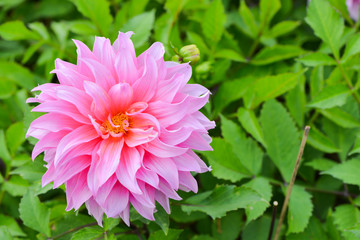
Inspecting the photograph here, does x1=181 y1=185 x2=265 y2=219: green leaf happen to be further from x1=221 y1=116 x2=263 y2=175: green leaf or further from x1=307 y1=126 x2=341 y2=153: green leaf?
x1=307 y1=126 x2=341 y2=153: green leaf

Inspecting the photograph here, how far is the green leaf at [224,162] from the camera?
117cm

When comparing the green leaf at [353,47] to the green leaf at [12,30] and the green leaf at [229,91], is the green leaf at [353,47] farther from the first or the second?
the green leaf at [12,30]

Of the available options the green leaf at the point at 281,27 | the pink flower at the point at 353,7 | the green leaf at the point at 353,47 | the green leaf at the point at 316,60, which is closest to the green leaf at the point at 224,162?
the green leaf at the point at 316,60

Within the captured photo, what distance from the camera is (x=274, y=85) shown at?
49.4 inches

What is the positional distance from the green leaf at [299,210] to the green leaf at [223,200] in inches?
6.4

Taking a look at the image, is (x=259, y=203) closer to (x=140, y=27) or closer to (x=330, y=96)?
(x=330, y=96)

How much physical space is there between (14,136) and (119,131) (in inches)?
22.9

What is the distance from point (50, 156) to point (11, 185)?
0.48 meters

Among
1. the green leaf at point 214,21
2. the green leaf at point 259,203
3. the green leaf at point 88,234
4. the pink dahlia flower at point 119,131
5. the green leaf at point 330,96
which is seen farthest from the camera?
the green leaf at point 214,21

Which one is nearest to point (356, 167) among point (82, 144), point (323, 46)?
point (323, 46)

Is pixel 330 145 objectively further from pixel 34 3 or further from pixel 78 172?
pixel 34 3

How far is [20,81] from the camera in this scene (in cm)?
154

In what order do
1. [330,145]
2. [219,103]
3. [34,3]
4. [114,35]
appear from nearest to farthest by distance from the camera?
[114,35] → [330,145] → [219,103] → [34,3]

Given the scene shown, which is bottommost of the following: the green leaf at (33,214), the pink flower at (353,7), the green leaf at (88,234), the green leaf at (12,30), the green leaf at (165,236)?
the green leaf at (33,214)
